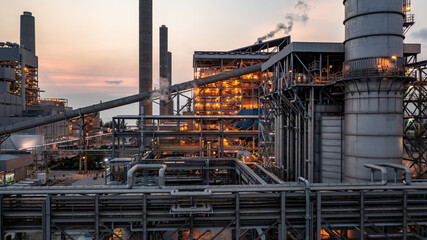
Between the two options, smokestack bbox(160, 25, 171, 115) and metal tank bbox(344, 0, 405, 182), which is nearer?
metal tank bbox(344, 0, 405, 182)

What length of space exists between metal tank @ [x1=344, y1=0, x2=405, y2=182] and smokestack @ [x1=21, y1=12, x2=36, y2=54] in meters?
128

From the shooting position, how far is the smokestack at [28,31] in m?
102

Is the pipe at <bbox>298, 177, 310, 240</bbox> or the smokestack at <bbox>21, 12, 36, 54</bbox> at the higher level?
the smokestack at <bbox>21, 12, 36, 54</bbox>

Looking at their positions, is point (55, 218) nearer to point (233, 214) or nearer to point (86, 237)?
point (233, 214)

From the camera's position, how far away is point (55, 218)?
7695 millimetres

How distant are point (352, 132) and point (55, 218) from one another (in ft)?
44.5

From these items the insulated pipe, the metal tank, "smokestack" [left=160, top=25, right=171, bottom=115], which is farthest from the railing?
"smokestack" [left=160, top=25, right=171, bottom=115]

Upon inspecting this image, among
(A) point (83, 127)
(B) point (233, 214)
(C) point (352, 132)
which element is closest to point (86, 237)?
(B) point (233, 214)

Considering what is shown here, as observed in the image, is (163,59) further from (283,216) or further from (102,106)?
(283,216)

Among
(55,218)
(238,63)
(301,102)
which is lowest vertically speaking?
(55,218)

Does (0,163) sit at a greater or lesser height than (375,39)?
lesser

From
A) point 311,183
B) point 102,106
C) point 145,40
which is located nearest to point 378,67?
point 311,183

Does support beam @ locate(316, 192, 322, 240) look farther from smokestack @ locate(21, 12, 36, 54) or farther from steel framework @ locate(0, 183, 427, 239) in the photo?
smokestack @ locate(21, 12, 36, 54)

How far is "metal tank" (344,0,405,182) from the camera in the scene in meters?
11.6
